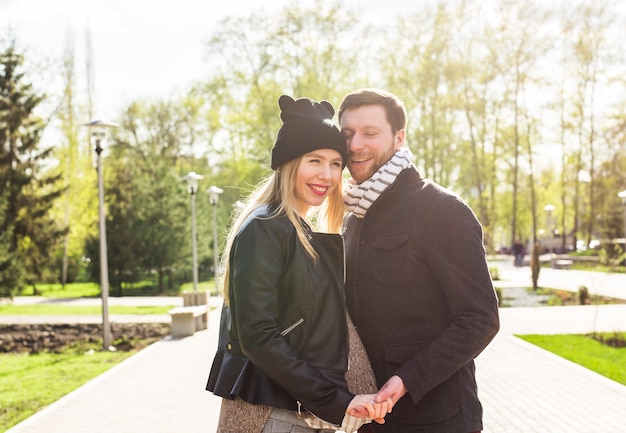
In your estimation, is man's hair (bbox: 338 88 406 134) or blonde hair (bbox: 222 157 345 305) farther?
man's hair (bbox: 338 88 406 134)

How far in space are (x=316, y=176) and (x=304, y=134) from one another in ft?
0.50

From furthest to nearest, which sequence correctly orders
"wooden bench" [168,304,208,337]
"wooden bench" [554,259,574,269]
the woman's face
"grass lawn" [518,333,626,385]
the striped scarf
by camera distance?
"wooden bench" [554,259,574,269], "wooden bench" [168,304,208,337], "grass lawn" [518,333,626,385], the striped scarf, the woman's face

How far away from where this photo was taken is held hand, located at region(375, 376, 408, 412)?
231 cm

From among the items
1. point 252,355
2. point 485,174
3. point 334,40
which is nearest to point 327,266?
point 252,355

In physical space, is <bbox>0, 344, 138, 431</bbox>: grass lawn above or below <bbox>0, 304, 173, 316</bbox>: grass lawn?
above

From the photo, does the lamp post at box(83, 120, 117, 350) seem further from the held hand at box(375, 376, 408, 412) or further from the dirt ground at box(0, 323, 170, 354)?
the held hand at box(375, 376, 408, 412)

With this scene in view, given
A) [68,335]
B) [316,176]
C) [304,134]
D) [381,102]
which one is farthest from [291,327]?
[68,335]

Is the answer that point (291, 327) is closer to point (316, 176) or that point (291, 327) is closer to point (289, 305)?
point (289, 305)

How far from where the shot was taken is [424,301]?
2.52m

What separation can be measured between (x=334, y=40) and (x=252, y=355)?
104ft

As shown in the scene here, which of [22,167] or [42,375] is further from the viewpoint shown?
[22,167]

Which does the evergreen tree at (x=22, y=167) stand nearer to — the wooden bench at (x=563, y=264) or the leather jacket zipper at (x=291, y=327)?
the wooden bench at (x=563, y=264)

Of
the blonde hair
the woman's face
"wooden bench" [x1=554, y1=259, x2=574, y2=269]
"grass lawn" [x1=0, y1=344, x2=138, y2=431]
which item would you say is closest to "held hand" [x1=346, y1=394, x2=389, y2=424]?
the blonde hair

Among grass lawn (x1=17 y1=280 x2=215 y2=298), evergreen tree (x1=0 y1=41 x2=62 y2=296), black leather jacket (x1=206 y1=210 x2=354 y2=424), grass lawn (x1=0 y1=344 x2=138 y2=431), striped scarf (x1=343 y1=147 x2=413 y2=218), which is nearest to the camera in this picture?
black leather jacket (x1=206 y1=210 x2=354 y2=424)
